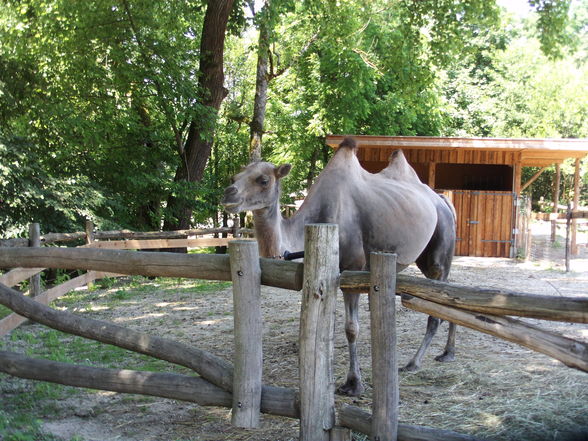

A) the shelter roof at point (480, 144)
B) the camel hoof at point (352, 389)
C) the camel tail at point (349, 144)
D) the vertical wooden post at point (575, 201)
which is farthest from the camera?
the vertical wooden post at point (575, 201)

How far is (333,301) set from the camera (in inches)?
134

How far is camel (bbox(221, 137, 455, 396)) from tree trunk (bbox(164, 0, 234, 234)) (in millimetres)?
7677

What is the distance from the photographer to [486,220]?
1680 cm

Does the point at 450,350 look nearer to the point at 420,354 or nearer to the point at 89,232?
the point at 420,354

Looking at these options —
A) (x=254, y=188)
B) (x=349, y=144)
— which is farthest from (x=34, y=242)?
(x=349, y=144)

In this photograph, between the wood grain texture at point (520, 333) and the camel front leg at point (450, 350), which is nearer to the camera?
the wood grain texture at point (520, 333)

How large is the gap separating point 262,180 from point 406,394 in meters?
2.28

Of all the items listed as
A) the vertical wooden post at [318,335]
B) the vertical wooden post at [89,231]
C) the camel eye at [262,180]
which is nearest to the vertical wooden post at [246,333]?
the vertical wooden post at [318,335]

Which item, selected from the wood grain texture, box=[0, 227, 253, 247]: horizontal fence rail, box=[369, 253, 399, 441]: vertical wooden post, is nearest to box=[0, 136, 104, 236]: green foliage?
box=[0, 227, 253, 247]: horizontal fence rail

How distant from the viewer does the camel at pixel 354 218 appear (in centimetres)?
512

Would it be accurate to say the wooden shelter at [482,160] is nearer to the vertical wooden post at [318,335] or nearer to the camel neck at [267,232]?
the camel neck at [267,232]

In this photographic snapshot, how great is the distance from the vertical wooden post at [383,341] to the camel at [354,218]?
190 centimetres

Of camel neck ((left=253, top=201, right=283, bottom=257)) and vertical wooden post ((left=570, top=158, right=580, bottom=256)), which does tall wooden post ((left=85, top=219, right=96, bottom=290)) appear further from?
vertical wooden post ((left=570, top=158, right=580, bottom=256))

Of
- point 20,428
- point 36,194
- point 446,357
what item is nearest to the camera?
point 20,428
